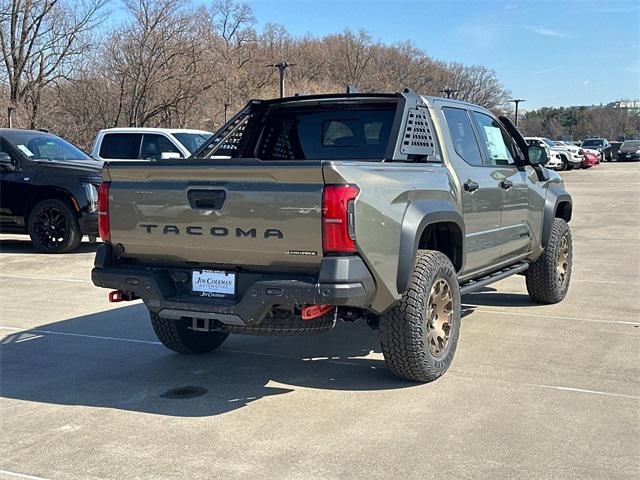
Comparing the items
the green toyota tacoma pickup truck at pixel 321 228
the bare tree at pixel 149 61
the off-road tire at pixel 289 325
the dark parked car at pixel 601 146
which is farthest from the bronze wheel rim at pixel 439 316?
the dark parked car at pixel 601 146

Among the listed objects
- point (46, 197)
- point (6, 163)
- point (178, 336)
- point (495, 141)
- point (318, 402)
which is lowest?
point (318, 402)

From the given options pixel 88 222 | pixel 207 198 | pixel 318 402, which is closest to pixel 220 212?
pixel 207 198

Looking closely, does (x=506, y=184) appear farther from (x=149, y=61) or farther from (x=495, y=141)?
(x=149, y=61)

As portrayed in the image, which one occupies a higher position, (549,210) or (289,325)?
(549,210)

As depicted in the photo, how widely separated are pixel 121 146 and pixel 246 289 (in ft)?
35.0

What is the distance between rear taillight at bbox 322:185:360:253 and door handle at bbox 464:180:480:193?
1.68 m

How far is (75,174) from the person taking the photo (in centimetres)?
1091

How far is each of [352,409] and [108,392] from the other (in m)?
1.67

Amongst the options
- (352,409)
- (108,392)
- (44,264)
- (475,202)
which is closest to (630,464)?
(352,409)

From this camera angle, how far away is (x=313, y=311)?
14.0ft

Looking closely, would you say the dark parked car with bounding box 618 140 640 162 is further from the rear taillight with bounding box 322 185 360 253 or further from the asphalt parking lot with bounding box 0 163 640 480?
the rear taillight with bounding box 322 185 360 253

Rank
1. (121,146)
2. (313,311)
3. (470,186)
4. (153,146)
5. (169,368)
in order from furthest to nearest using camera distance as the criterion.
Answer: (121,146), (153,146), (470,186), (169,368), (313,311)

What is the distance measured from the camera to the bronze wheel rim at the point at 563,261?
7.61 meters

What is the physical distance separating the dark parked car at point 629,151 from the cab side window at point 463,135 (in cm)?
4840
